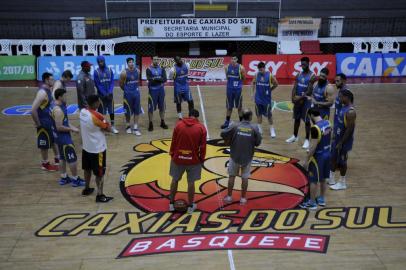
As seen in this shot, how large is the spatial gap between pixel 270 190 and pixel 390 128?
200 inches

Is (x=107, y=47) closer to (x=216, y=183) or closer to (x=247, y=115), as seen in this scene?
(x=216, y=183)

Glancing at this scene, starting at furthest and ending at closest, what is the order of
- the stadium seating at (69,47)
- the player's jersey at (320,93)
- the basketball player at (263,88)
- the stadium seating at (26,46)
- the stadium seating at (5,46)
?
1. the stadium seating at (69,47)
2. the stadium seating at (26,46)
3. the stadium seating at (5,46)
4. the basketball player at (263,88)
5. the player's jersey at (320,93)

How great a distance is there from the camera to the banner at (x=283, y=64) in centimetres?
1719

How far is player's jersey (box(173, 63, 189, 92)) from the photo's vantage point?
11.3 m

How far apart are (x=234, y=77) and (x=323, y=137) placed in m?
4.30

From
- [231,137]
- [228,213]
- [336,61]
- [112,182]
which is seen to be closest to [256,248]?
[228,213]

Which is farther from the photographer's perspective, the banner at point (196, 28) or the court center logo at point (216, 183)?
the banner at point (196, 28)

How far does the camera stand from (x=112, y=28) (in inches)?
768

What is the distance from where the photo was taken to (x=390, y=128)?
11.6m

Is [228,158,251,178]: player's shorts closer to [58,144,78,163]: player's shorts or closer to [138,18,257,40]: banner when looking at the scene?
[58,144,78,163]: player's shorts

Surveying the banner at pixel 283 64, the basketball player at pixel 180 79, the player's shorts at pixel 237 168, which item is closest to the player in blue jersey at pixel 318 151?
the player's shorts at pixel 237 168

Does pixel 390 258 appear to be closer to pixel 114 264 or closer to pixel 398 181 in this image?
pixel 398 181

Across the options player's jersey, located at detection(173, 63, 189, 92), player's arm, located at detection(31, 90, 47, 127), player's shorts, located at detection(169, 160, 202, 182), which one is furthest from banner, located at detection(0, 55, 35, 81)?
player's shorts, located at detection(169, 160, 202, 182)

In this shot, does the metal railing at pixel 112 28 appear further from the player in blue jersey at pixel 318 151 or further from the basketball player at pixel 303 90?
the player in blue jersey at pixel 318 151
